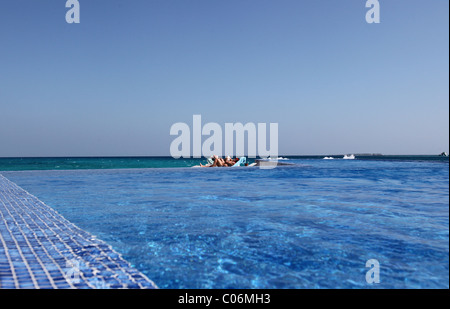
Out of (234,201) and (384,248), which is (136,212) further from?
(384,248)

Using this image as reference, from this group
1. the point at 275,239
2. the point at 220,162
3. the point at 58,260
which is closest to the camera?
the point at 58,260

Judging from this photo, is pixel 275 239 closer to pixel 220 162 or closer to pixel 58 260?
pixel 58 260

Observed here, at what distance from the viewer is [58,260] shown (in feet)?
14.1

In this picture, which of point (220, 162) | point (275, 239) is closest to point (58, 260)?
point (275, 239)

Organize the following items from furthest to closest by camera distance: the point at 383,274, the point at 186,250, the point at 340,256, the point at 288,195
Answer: the point at 288,195
the point at 186,250
the point at 340,256
the point at 383,274

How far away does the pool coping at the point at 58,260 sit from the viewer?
354cm

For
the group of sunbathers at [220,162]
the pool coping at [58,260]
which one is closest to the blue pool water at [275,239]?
the pool coping at [58,260]

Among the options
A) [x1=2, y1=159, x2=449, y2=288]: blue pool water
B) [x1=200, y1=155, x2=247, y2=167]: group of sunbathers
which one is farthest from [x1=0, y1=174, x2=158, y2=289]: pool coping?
[x1=200, y1=155, x2=247, y2=167]: group of sunbathers

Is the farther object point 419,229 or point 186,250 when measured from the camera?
point 419,229

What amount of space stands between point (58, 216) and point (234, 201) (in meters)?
5.06

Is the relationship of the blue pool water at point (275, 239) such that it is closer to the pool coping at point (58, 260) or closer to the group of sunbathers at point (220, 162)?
the pool coping at point (58, 260)

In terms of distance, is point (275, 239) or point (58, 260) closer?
point (58, 260)
